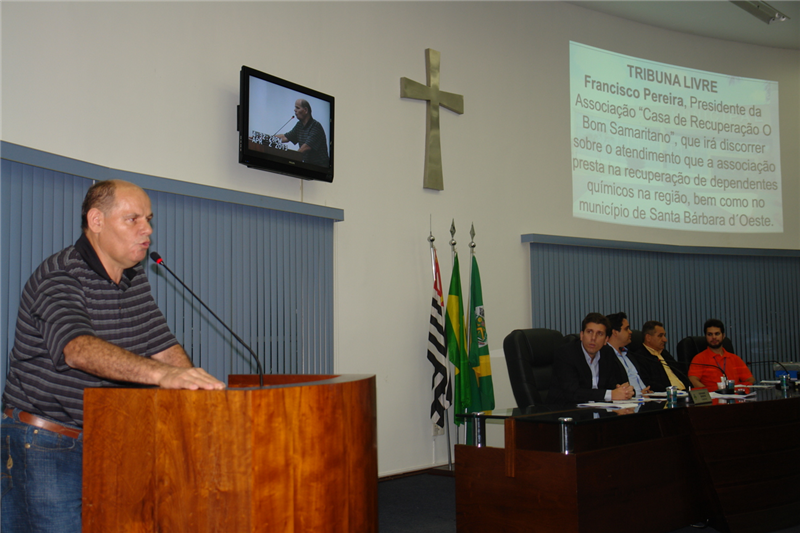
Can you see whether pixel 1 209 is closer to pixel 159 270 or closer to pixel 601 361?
pixel 159 270

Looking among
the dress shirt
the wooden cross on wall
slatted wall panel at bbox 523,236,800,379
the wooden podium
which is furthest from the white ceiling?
the wooden podium

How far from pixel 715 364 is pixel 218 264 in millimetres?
3978

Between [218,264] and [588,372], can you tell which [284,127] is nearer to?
[218,264]

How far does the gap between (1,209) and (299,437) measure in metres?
2.09

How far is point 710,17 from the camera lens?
7059 mm

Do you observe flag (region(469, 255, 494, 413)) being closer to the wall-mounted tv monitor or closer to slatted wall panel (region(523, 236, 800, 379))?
slatted wall panel (region(523, 236, 800, 379))

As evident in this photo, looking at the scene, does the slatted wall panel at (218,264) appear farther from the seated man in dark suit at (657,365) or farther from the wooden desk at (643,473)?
the seated man in dark suit at (657,365)

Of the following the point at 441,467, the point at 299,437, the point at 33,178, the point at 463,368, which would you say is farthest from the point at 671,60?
the point at 299,437

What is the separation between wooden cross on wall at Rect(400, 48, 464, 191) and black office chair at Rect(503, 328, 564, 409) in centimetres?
179

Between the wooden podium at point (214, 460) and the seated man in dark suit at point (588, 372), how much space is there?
2429mm

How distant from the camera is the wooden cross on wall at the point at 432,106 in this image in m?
5.40

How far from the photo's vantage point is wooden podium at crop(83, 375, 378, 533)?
1.49 meters

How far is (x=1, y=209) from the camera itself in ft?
9.44

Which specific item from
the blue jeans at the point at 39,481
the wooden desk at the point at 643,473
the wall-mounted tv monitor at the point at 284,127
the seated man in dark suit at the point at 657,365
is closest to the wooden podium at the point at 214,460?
the blue jeans at the point at 39,481
